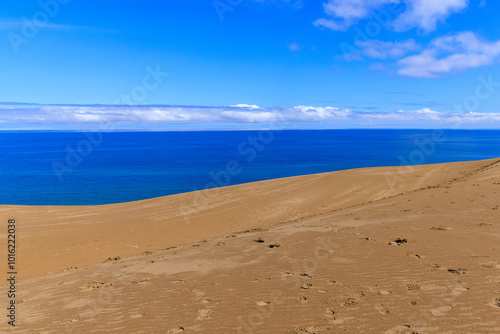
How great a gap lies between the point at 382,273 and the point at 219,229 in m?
12.9

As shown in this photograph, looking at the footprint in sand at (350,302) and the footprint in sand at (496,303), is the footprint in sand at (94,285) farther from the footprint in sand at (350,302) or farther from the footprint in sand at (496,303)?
the footprint in sand at (496,303)

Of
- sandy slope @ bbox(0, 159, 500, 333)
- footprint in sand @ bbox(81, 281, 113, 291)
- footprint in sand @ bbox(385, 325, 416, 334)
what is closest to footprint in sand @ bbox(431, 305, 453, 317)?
sandy slope @ bbox(0, 159, 500, 333)

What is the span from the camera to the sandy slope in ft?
18.8

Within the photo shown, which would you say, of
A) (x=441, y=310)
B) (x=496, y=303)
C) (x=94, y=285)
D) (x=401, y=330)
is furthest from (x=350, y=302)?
(x=94, y=285)

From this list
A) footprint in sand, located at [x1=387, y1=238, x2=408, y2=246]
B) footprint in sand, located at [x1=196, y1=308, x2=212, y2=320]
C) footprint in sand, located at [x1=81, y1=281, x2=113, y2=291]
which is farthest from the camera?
footprint in sand, located at [x1=387, y1=238, x2=408, y2=246]

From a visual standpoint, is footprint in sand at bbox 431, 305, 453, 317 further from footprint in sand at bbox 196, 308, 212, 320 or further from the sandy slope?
footprint in sand at bbox 196, 308, 212, 320

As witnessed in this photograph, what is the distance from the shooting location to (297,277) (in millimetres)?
7766

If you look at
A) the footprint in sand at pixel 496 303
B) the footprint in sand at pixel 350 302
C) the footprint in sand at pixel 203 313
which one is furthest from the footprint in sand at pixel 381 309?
the footprint in sand at pixel 203 313

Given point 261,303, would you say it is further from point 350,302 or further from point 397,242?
point 397,242

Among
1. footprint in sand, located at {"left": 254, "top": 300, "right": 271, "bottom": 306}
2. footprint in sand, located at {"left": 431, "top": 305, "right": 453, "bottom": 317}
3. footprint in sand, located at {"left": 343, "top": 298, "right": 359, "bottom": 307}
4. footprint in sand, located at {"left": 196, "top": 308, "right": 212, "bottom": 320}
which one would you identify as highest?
footprint in sand, located at {"left": 431, "top": 305, "right": 453, "bottom": 317}

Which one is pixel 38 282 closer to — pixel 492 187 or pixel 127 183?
pixel 492 187

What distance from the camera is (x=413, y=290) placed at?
6.41 meters

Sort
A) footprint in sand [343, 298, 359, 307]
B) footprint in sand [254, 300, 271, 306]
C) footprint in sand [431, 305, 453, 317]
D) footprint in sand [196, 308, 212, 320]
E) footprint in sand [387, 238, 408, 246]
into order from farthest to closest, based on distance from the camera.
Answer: footprint in sand [387, 238, 408, 246]
footprint in sand [254, 300, 271, 306]
footprint in sand [196, 308, 212, 320]
footprint in sand [343, 298, 359, 307]
footprint in sand [431, 305, 453, 317]

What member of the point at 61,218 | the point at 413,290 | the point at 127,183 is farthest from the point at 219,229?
the point at 127,183
